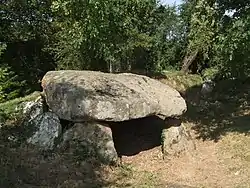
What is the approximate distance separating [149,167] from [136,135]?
209 cm

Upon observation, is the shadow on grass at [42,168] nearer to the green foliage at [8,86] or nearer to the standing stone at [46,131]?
the standing stone at [46,131]

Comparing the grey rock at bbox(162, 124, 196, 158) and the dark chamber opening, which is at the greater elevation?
the grey rock at bbox(162, 124, 196, 158)

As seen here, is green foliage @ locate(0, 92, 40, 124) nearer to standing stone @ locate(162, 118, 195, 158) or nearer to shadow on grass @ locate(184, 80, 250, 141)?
standing stone @ locate(162, 118, 195, 158)

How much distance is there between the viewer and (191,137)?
497 inches

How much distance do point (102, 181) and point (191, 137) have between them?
428cm

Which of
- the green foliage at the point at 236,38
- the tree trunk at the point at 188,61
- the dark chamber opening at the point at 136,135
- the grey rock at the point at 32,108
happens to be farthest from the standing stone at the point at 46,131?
the tree trunk at the point at 188,61

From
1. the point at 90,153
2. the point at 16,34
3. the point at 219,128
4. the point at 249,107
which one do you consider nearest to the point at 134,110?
the point at 90,153

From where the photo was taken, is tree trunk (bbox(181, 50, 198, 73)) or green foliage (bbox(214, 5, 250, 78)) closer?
green foliage (bbox(214, 5, 250, 78))

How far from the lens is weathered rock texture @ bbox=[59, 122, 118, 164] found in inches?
398

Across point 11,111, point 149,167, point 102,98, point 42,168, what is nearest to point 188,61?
point 149,167

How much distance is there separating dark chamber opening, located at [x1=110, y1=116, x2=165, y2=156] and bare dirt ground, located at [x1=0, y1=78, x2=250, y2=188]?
0.50 ft

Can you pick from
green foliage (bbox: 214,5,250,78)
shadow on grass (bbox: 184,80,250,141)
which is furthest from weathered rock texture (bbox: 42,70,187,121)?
shadow on grass (bbox: 184,80,250,141)

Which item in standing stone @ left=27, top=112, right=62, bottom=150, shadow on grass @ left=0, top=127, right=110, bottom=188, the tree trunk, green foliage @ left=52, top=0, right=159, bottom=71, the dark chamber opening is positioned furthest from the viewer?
the tree trunk

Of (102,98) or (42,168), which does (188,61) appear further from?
(42,168)
